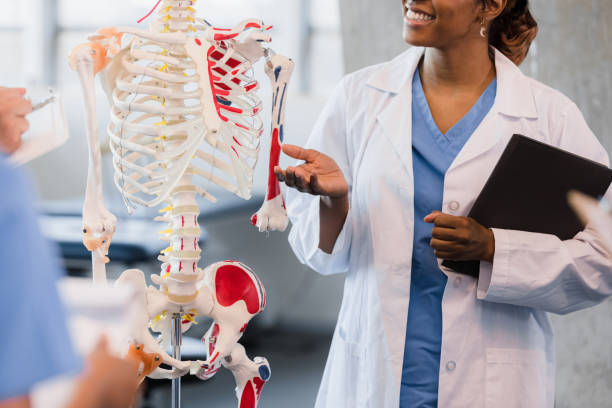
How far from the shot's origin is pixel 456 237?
1.27m

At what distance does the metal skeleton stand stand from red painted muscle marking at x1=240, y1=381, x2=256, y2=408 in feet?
0.43

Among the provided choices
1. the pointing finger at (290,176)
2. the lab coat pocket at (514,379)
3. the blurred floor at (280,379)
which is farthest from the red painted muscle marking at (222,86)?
the blurred floor at (280,379)

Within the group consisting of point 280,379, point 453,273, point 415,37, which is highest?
point 415,37

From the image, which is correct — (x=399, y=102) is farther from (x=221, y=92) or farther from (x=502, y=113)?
(x=221, y=92)

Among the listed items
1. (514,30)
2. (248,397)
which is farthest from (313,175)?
(514,30)

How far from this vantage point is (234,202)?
4254 mm

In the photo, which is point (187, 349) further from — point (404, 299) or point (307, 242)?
point (404, 299)

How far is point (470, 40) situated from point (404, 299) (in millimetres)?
551

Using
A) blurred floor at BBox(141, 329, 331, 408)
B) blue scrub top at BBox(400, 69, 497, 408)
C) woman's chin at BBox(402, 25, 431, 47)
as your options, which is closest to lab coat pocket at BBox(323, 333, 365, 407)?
blue scrub top at BBox(400, 69, 497, 408)

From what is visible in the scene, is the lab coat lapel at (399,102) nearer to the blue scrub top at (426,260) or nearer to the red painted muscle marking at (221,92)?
the blue scrub top at (426,260)

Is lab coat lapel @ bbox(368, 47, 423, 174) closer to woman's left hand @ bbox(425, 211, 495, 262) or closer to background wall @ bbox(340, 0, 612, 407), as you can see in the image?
woman's left hand @ bbox(425, 211, 495, 262)

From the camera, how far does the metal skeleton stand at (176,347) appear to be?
1321mm

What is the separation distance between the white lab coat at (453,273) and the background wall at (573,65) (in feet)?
2.91

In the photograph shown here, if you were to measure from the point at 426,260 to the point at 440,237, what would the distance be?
12 centimetres
